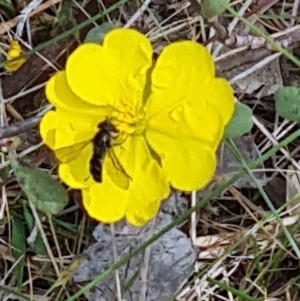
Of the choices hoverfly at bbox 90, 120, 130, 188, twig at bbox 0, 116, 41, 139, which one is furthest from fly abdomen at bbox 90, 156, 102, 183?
twig at bbox 0, 116, 41, 139

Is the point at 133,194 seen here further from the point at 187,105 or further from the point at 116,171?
the point at 187,105

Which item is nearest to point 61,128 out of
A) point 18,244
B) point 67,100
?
point 67,100

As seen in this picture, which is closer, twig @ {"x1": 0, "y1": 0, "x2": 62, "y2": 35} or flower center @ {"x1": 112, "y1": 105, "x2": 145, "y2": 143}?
flower center @ {"x1": 112, "y1": 105, "x2": 145, "y2": 143}

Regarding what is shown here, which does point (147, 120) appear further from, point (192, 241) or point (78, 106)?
point (192, 241)

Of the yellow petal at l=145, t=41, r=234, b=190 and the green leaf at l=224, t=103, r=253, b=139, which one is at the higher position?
the yellow petal at l=145, t=41, r=234, b=190

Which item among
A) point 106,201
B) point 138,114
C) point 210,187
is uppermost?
point 138,114

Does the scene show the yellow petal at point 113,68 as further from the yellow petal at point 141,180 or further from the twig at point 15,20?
the twig at point 15,20

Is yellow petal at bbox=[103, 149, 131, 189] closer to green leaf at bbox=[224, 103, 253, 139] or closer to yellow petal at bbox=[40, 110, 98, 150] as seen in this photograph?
yellow petal at bbox=[40, 110, 98, 150]

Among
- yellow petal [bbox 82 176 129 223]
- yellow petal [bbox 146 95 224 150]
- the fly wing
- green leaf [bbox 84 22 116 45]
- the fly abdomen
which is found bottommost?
yellow petal [bbox 82 176 129 223]
